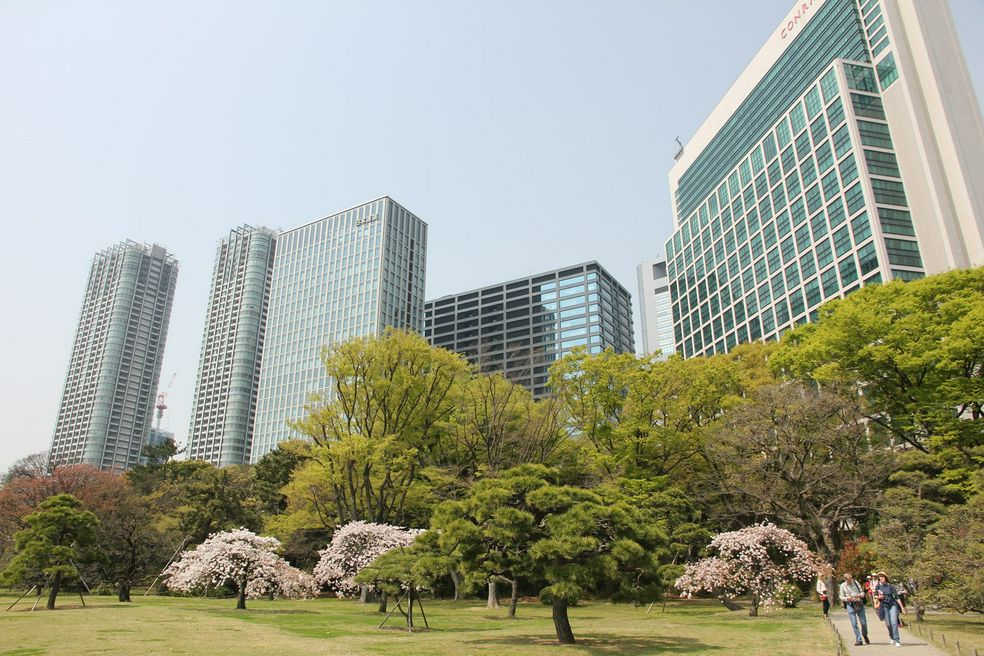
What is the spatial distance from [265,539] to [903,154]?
71.1 metres

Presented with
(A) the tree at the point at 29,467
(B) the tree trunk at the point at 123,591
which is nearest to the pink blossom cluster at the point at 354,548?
(B) the tree trunk at the point at 123,591

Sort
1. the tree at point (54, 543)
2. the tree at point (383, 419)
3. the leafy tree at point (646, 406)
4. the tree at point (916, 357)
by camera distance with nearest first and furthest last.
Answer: the tree at point (54, 543)
the tree at point (916, 357)
the leafy tree at point (646, 406)
the tree at point (383, 419)

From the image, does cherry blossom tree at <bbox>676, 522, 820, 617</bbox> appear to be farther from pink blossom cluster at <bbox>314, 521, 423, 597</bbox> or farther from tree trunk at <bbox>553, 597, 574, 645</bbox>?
pink blossom cluster at <bbox>314, 521, 423, 597</bbox>

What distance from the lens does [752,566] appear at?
22891 mm

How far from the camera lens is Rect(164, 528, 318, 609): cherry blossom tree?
24844 millimetres

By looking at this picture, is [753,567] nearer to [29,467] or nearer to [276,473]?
[276,473]

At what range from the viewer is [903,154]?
2518 inches

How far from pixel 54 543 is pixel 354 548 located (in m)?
11.9

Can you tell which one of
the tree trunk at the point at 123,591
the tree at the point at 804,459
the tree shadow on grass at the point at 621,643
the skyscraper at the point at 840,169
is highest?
the skyscraper at the point at 840,169

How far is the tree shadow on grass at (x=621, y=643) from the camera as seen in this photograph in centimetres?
1334

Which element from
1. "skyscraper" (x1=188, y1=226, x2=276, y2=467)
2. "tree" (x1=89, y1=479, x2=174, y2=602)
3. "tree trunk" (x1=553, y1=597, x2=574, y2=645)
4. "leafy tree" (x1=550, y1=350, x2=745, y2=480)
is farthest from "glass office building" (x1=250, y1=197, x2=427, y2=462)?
"tree trunk" (x1=553, y1=597, x2=574, y2=645)

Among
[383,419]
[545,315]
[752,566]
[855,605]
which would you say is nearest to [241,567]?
A: [383,419]

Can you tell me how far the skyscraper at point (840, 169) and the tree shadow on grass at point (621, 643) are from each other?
55138 mm

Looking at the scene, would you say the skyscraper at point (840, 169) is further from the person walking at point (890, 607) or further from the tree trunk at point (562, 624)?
the tree trunk at point (562, 624)
